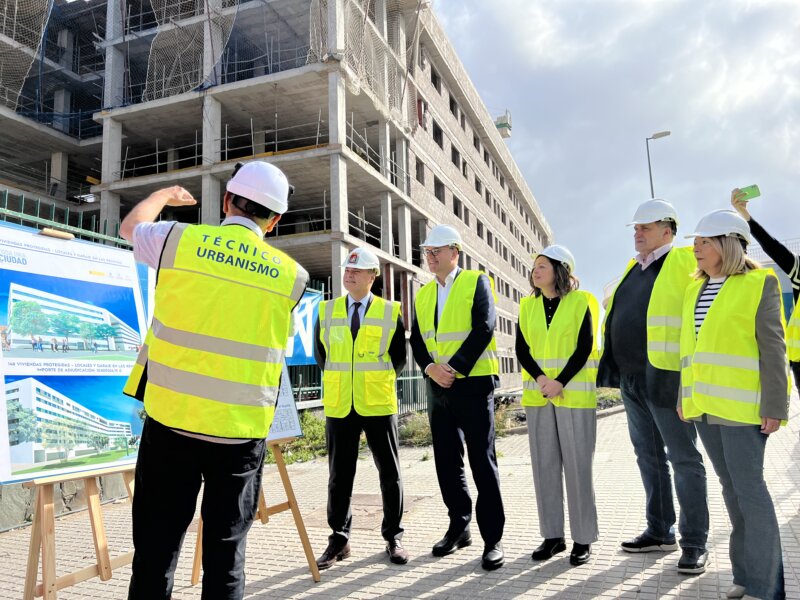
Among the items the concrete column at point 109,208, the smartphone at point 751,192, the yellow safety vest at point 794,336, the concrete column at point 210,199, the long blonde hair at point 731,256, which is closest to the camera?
the long blonde hair at point 731,256

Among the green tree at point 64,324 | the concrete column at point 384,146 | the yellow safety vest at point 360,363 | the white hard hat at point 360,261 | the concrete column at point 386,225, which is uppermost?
the concrete column at point 384,146

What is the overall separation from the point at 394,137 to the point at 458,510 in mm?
20954

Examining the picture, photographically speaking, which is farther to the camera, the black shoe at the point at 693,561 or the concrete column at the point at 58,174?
the concrete column at the point at 58,174

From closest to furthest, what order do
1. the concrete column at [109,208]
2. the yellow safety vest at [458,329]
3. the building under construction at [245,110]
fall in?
the yellow safety vest at [458,329], the building under construction at [245,110], the concrete column at [109,208]

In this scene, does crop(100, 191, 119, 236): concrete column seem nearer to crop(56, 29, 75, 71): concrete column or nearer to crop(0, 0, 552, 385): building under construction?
crop(0, 0, 552, 385): building under construction

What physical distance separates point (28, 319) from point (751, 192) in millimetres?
4544

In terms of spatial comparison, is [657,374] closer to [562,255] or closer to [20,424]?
[562,255]

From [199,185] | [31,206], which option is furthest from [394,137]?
[31,206]

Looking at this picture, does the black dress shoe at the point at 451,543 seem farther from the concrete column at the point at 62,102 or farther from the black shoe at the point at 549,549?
the concrete column at the point at 62,102

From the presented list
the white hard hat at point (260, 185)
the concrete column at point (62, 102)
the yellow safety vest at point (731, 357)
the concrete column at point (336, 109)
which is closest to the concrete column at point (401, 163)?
the concrete column at point (336, 109)

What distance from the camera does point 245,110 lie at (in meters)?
21.2

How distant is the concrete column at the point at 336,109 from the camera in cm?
1822

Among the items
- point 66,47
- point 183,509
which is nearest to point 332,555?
point 183,509

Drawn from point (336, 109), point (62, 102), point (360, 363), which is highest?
point (62, 102)
